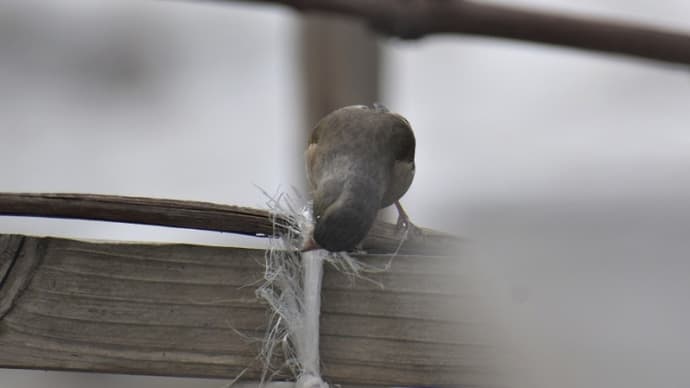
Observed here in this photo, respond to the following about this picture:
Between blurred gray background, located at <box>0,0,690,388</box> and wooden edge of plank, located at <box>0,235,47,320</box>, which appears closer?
wooden edge of plank, located at <box>0,235,47,320</box>

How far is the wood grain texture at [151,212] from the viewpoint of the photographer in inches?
39.4

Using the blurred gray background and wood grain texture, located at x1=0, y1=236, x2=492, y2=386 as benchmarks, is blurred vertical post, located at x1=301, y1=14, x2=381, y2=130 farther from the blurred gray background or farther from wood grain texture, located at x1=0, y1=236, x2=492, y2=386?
wood grain texture, located at x1=0, y1=236, x2=492, y2=386

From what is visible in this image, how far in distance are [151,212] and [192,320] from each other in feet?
0.50

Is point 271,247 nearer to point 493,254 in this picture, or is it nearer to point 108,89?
point 493,254

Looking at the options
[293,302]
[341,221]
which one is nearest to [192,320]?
[293,302]

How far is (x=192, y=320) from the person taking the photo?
1.10 metres

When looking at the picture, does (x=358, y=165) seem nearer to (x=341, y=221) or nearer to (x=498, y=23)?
(x=341, y=221)

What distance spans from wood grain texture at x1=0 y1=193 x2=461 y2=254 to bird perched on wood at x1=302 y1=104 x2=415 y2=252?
15 cm

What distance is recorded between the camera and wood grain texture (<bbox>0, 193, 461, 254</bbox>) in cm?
100

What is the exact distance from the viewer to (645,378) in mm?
1023

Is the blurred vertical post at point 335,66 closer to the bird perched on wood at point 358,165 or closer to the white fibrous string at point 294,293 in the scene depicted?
the bird perched on wood at point 358,165

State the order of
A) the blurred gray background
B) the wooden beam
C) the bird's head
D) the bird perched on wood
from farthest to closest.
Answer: the blurred gray background → the wooden beam → the bird perched on wood → the bird's head

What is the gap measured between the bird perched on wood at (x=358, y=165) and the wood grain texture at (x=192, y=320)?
148 mm

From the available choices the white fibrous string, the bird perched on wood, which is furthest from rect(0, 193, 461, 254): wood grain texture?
the bird perched on wood
